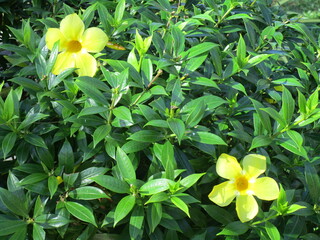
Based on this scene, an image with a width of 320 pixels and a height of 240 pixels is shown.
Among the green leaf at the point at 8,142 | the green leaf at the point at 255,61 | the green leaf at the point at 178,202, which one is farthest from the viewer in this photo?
the green leaf at the point at 255,61

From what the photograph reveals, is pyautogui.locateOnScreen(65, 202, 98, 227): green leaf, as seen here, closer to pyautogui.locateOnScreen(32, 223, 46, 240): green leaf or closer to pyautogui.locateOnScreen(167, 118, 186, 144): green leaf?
pyautogui.locateOnScreen(32, 223, 46, 240): green leaf

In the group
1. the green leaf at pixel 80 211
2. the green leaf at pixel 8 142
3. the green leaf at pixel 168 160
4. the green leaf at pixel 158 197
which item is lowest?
the green leaf at pixel 80 211

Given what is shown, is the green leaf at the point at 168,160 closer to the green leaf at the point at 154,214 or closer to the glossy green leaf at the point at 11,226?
the green leaf at the point at 154,214

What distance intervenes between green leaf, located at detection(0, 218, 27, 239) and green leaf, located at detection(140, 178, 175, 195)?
36cm

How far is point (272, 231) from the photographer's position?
114cm

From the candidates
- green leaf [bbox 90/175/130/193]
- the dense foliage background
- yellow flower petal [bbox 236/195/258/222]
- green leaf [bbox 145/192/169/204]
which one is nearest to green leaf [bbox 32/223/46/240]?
the dense foliage background

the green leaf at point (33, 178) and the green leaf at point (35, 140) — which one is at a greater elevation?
the green leaf at point (35, 140)

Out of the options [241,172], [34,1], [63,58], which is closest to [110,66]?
[63,58]

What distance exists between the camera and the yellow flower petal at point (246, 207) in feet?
3.84

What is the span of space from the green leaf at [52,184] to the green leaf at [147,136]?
0.27 m

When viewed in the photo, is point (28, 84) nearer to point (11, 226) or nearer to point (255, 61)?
point (11, 226)

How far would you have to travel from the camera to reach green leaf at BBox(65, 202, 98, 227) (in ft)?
3.69

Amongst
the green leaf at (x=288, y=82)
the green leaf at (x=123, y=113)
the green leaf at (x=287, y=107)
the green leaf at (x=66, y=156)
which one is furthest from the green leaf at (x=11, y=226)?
the green leaf at (x=288, y=82)

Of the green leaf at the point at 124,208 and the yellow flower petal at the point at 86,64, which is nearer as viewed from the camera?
the green leaf at the point at 124,208
